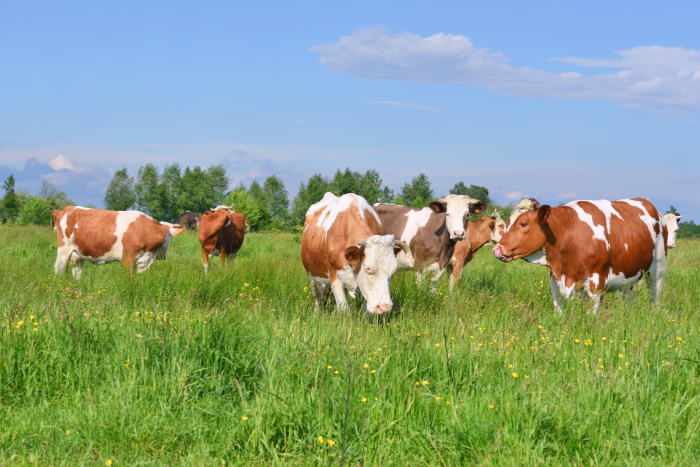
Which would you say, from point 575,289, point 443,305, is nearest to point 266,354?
point 443,305

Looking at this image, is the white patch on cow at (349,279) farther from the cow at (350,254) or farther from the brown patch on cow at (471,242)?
the brown patch on cow at (471,242)

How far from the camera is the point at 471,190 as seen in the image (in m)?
98.2

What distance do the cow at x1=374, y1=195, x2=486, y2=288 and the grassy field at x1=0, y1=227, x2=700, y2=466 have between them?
3.78 meters

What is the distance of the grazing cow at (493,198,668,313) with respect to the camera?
7387 mm

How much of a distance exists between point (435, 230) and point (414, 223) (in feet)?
1.74

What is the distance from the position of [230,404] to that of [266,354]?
0.63 meters

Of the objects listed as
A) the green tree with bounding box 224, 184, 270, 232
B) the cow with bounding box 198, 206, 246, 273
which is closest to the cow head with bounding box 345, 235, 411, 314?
the cow with bounding box 198, 206, 246, 273

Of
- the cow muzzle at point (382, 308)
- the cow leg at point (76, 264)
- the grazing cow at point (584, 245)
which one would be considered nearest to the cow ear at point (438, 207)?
the grazing cow at point (584, 245)

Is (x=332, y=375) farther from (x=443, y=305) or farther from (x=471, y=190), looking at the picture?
(x=471, y=190)

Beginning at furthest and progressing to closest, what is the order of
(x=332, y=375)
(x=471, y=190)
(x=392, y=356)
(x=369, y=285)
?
1. (x=471, y=190)
2. (x=369, y=285)
3. (x=392, y=356)
4. (x=332, y=375)

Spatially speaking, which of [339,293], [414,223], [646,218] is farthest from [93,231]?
[646,218]

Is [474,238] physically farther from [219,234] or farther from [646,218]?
[219,234]

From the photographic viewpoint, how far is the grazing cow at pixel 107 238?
12125 mm

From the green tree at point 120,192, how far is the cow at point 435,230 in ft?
383
